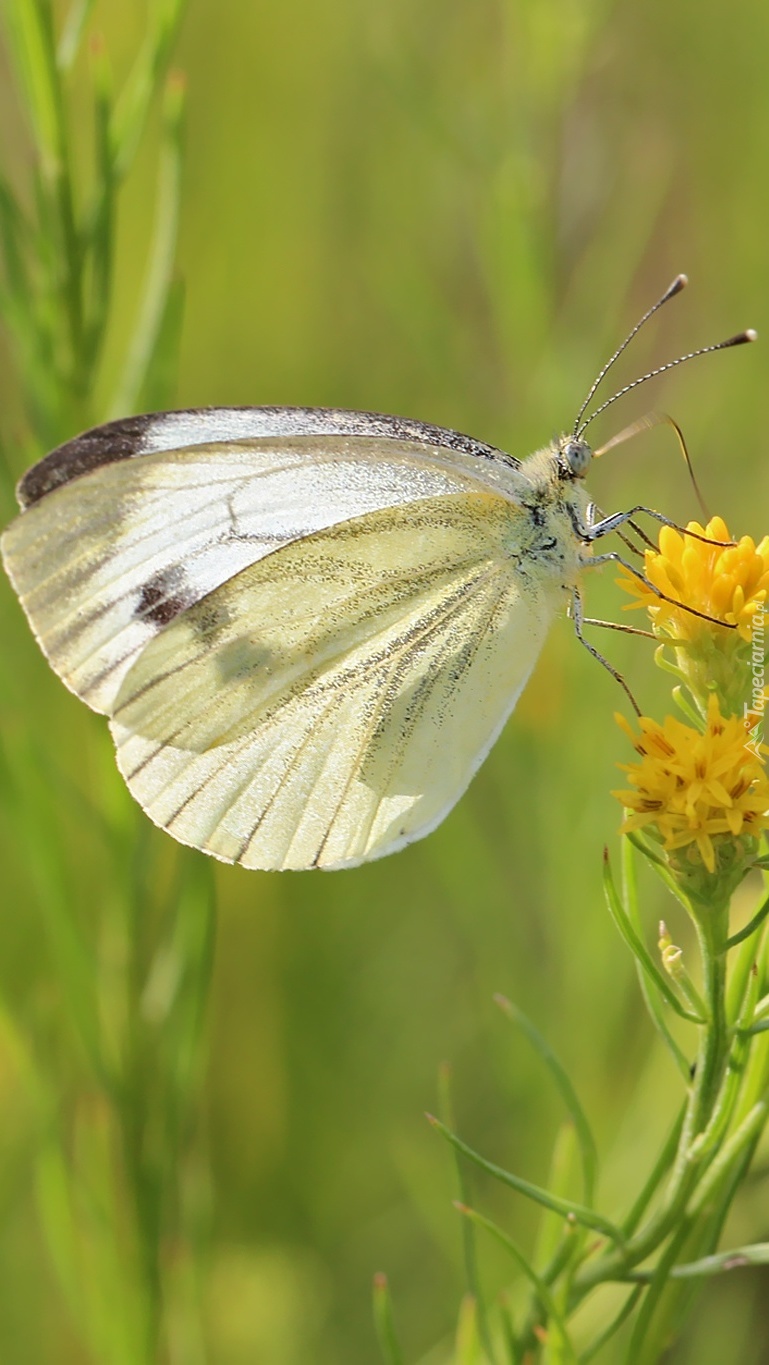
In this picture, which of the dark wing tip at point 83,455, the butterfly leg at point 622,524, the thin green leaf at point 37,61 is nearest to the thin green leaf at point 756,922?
the butterfly leg at point 622,524

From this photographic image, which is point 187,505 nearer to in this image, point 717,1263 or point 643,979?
point 643,979

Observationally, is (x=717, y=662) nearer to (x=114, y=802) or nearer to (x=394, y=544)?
(x=394, y=544)

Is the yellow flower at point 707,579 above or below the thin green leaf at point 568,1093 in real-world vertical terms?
above

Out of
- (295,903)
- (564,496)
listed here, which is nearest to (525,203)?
(564,496)

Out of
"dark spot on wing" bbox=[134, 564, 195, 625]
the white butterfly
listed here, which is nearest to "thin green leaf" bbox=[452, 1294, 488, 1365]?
the white butterfly

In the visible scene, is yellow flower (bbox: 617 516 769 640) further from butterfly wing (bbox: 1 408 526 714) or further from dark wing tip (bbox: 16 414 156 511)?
dark wing tip (bbox: 16 414 156 511)

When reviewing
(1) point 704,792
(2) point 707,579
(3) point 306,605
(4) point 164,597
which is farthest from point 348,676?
(1) point 704,792

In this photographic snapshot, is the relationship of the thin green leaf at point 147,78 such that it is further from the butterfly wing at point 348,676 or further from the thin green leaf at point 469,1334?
the thin green leaf at point 469,1334
